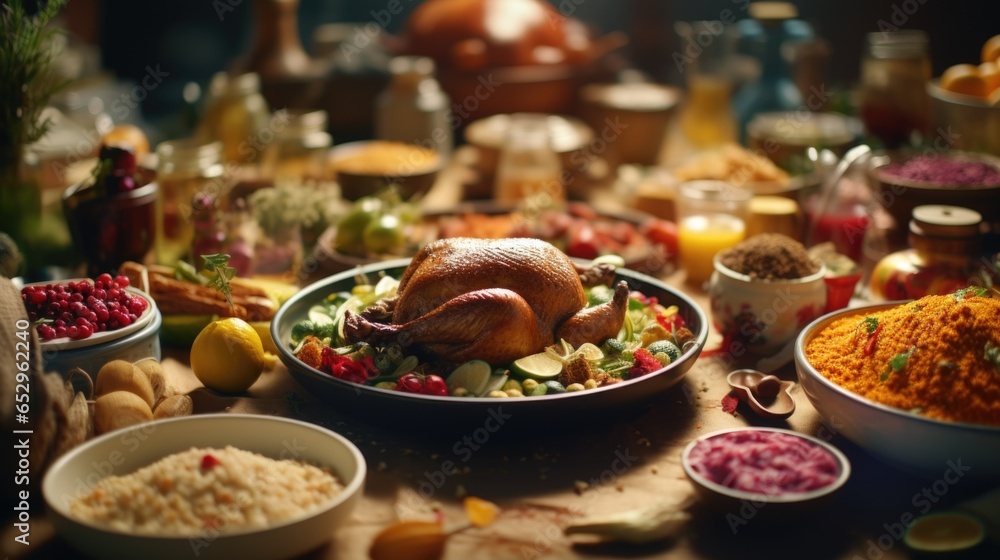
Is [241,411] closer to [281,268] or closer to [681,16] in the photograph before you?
[281,268]

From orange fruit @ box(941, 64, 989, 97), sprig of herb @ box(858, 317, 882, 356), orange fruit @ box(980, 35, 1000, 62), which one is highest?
orange fruit @ box(980, 35, 1000, 62)

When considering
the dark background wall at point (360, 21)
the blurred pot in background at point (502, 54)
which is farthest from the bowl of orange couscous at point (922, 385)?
the dark background wall at point (360, 21)

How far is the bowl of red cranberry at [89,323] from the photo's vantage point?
86.5 inches

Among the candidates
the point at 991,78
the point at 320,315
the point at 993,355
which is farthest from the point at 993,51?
the point at 320,315

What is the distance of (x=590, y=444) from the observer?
2168mm

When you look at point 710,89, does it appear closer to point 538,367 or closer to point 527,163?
point 527,163

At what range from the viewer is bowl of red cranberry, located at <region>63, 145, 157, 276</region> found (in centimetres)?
294

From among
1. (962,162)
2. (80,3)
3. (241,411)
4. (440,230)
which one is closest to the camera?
(241,411)

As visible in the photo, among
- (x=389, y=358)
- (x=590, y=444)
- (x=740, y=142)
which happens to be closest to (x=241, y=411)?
(x=389, y=358)

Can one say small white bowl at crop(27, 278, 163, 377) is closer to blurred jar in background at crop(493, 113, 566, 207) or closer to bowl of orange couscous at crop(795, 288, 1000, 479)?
bowl of orange couscous at crop(795, 288, 1000, 479)

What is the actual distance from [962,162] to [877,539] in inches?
78.5

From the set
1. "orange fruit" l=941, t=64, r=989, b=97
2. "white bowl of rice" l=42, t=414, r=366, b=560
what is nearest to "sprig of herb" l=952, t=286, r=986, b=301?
"white bowl of rice" l=42, t=414, r=366, b=560

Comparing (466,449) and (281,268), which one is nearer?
(466,449)

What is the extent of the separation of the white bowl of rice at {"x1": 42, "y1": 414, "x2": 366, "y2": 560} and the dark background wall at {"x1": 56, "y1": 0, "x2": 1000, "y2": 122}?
4.38 meters
